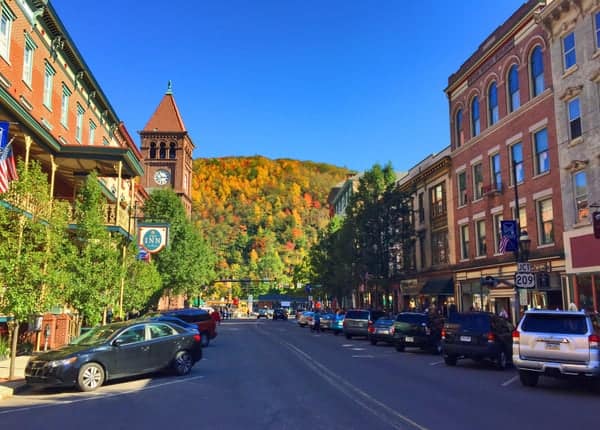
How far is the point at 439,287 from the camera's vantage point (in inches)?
1436

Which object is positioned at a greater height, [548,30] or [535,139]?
[548,30]

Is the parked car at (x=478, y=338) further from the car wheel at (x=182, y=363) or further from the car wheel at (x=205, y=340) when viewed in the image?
the car wheel at (x=205, y=340)

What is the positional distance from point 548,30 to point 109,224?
2313cm

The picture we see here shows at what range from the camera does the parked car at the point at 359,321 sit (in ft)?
102

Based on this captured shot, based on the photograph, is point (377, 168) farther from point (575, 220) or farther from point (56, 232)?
point (56, 232)

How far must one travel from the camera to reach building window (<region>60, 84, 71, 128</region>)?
92.3ft

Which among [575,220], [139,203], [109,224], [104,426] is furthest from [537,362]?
[139,203]

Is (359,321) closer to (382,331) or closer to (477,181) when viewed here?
(382,331)

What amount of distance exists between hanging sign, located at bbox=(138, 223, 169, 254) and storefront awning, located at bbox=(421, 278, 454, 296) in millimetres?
17539

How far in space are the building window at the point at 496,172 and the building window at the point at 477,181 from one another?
1.39 m

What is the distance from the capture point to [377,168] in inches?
1694

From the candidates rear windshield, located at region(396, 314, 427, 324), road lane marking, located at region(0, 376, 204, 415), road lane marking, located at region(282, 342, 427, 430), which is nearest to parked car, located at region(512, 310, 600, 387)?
road lane marking, located at region(282, 342, 427, 430)

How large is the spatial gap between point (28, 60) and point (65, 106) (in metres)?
5.23

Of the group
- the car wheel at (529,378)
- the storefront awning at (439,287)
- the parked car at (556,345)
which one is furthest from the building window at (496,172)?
the car wheel at (529,378)
